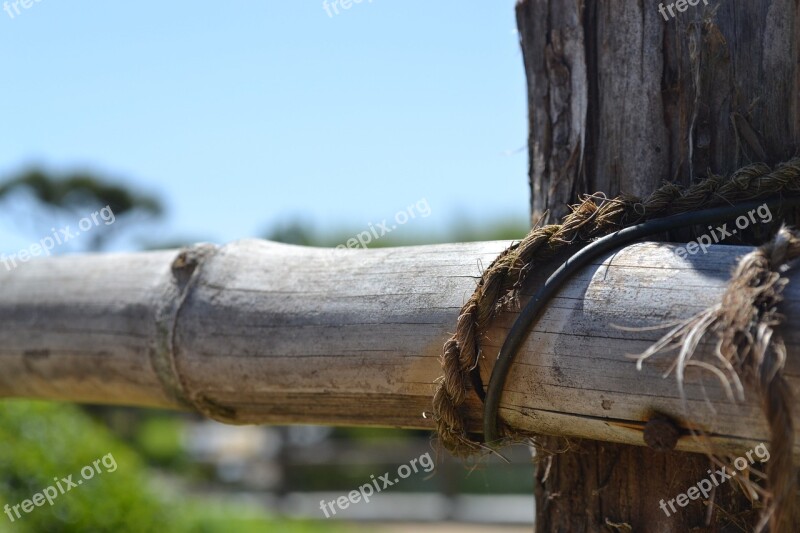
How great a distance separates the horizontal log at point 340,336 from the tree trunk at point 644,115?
190 mm

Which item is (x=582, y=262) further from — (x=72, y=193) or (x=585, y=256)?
(x=72, y=193)

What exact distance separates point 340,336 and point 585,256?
417mm

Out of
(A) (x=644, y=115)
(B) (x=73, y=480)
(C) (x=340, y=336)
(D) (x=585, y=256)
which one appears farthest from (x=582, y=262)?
(B) (x=73, y=480)

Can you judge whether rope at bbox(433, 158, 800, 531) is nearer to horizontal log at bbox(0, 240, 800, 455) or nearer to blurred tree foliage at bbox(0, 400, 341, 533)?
horizontal log at bbox(0, 240, 800, 455)

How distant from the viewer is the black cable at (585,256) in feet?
3.85

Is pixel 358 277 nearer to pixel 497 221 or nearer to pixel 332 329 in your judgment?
pixel 332 329

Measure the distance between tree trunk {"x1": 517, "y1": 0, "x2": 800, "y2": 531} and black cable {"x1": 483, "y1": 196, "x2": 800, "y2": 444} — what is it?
0.12 meters

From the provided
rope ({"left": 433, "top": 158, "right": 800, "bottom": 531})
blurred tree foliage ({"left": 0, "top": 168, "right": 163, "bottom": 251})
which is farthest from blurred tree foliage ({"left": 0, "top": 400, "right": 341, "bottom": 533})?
blurred tree foliage ({"left": 0, "top": 168, "right": 163, "bottom": 251})

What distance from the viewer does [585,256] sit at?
119cm

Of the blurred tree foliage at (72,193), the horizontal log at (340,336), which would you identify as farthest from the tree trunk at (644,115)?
the blurred tree foliage at (72,193)

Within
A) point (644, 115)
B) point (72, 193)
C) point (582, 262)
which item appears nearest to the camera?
point (582, 262)

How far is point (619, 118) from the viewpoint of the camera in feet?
4.42

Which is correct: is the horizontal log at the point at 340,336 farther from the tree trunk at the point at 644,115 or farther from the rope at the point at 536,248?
the tree trunk at the point at 644,115

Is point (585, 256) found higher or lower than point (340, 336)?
higher
